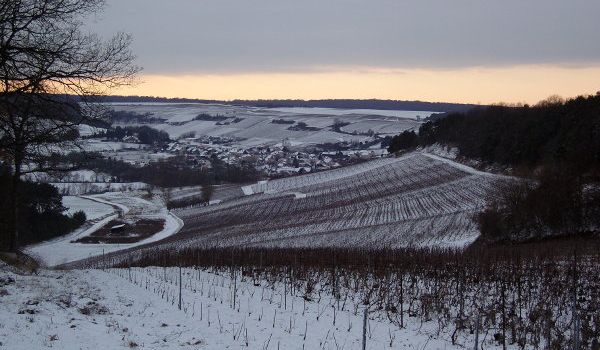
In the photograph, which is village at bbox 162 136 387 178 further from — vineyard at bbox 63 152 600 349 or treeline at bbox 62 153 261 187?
vineyard at bbox 63 152 600 349


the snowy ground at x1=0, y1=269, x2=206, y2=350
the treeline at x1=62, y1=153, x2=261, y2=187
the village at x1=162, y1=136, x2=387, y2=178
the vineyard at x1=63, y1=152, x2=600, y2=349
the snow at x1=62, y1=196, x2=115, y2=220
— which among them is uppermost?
the snowy ground at x1=0, y1=269, x2=206, y2=350

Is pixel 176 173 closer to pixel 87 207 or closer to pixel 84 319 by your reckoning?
pixel 87 207

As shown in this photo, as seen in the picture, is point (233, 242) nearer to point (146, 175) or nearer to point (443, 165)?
point (443, 165)

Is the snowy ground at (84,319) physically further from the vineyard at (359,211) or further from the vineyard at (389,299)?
the vineyard at (359,211)

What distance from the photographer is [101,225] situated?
2741 inches

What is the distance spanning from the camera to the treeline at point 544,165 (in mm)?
36781

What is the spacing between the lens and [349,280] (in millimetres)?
16797

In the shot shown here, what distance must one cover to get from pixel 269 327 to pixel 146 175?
4620 inches

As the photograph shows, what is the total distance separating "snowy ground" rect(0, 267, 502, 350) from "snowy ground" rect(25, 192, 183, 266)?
27328 millimetres

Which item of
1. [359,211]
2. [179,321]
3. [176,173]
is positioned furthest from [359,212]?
[176,173]

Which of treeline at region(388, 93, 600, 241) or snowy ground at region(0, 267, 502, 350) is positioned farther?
treeline at region(388, 93, 600, 241)

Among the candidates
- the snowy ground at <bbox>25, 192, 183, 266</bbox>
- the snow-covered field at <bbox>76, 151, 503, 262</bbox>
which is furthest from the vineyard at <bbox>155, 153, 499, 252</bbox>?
the snowy ground at <bbox>25, 192, 183, 266</bbox>

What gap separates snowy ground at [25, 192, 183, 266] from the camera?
50656mm

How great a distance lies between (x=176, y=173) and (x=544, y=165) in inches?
3488
